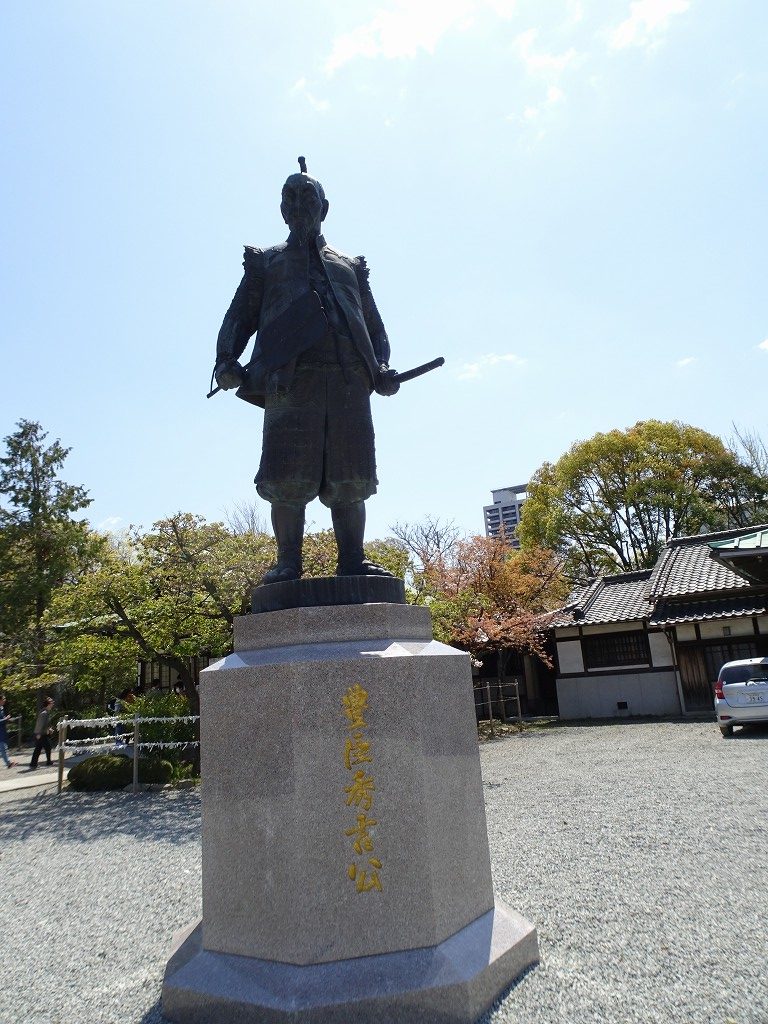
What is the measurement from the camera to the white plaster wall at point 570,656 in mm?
20359

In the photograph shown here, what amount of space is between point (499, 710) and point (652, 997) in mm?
18152

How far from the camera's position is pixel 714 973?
9.48 ft

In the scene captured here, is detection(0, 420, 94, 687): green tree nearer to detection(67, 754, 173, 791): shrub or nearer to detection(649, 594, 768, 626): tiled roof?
detection(67, 754, 173, 791): shrub

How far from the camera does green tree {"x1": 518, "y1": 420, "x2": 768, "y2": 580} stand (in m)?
25.9

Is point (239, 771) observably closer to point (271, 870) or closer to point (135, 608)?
point (271, 870)

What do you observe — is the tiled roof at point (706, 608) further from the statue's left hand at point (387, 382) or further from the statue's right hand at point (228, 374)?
the statue's right hand at point (228, 374)

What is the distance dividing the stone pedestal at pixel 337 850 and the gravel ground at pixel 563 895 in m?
0.33

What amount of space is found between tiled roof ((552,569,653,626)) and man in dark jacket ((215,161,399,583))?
17341 millimetres

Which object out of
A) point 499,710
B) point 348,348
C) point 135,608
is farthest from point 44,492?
point 348,348

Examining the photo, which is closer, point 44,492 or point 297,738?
point 297,738

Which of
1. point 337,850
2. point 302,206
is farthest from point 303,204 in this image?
point 337,850

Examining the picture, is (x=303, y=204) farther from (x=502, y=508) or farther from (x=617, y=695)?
(x=502, y=508)

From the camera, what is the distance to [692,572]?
64.8 feet

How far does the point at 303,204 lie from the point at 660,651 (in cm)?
1859
